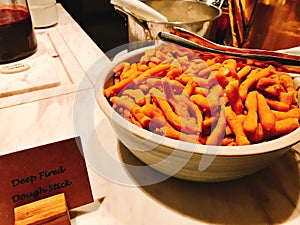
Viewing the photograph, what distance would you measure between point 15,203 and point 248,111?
1.04 ft

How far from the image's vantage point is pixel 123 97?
1.39 feet

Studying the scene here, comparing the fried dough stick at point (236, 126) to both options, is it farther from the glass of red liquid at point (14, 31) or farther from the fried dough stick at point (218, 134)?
the glass of red liquid at point (14, 31)

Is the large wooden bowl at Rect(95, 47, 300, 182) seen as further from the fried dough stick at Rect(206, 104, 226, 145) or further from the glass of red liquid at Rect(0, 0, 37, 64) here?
the glass of red liquid at Rect(0, 0, 37, 64)

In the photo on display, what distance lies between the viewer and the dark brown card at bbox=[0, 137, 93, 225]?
1.20 feet

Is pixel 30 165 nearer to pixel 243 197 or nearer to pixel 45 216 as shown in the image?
pixel 45 216

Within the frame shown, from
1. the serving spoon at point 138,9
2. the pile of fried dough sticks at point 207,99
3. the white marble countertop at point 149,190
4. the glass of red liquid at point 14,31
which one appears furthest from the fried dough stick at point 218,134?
the glass of red liquid at point 14,31

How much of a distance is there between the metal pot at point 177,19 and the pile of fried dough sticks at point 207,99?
0.68 ft

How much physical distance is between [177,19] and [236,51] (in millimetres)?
429

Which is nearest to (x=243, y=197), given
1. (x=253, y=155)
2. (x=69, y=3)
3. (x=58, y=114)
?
(x=253, y=155)

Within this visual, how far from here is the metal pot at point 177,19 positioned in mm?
677

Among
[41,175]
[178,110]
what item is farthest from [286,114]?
[41,175]

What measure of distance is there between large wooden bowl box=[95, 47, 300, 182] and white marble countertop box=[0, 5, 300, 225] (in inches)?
1.8

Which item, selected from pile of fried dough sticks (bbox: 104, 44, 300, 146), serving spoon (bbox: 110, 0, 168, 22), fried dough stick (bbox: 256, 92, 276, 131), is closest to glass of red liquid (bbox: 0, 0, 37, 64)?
serving spoon (bbox: 110, 0, 168, 22)

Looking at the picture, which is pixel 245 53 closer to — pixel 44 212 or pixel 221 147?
pixel 221 147
